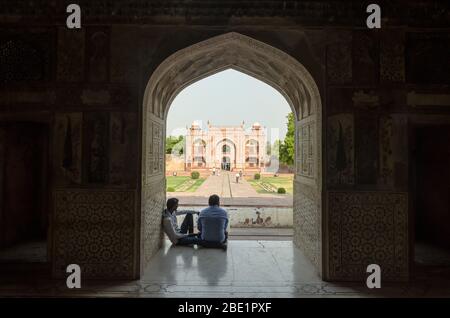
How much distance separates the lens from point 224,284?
331 centimetres

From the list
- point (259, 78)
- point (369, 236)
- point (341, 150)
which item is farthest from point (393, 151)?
point (259, 78)

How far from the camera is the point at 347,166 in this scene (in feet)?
11.4

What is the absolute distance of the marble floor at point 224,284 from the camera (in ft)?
10.2

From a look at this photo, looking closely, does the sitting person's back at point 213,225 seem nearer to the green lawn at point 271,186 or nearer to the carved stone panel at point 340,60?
the carved stone panel at point 340,60

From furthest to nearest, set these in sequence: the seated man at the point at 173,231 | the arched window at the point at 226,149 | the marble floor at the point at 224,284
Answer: the arched window at the point at 226,149 → the seated man at the point at 173,231 → the marble floor at the point at 224,284

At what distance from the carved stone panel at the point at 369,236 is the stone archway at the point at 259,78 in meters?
0.21

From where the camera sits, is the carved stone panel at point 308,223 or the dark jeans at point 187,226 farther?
the dark jeans at point 187,226

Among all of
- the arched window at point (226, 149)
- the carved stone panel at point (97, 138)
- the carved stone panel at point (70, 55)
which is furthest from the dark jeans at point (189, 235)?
the arched window at point (226, 149)

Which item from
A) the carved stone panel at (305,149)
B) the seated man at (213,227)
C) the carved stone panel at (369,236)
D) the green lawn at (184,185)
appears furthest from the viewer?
the green lawn at (184,185)

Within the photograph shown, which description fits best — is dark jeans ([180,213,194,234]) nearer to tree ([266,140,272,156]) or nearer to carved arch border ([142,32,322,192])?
carved arch border ([142,32,322,192])

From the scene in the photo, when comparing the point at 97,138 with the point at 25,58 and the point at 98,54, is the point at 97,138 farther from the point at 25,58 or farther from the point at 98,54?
the point at 25,58

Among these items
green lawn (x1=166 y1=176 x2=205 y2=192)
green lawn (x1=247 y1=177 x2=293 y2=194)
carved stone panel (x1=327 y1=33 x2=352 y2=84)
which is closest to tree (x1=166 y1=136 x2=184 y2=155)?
green lawn (x1=166 y1=176 x2=205 y2=192)

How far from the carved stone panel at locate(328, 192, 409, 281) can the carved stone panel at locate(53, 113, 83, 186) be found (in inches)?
115

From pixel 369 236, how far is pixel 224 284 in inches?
66.4
